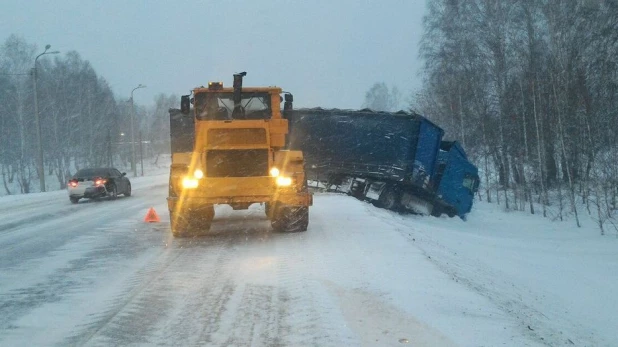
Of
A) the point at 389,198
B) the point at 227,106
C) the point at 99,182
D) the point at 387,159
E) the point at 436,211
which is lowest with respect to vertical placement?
the point at 436,211

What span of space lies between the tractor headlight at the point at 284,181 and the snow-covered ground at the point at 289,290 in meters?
1.00

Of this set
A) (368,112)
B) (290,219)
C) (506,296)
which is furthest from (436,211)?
(506,296)

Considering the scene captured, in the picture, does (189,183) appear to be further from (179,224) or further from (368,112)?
(368,112)

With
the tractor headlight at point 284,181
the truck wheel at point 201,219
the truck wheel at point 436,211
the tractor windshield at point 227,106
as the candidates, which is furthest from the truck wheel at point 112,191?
the tractor headlight at point 284,181

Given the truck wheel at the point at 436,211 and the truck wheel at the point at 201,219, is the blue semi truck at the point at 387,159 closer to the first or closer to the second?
the truck wheel at the point at 436,211

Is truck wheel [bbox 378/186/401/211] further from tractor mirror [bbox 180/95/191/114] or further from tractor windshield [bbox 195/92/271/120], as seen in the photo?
tractor mirror [bbox 180/95/191/114]

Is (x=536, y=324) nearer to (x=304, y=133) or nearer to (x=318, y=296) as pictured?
(x=318, y=296)

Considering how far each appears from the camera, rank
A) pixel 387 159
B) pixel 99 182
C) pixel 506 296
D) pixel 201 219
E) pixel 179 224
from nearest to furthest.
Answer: pixel 506 296 < pixel 179 224 < pixel 201 219 < pixel 387 159 < pixel 99 182

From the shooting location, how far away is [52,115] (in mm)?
59500

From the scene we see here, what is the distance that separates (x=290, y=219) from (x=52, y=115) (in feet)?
173

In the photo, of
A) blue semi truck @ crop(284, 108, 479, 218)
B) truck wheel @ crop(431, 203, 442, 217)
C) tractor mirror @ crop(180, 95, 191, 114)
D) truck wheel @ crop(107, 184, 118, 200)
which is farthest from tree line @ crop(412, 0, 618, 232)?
truck wheel @ crop(107, 184, 118, 200)

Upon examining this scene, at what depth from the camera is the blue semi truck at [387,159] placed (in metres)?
22.2

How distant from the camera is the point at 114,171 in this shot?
28078 millimetres

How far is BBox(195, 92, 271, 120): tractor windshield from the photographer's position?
42.9ft
